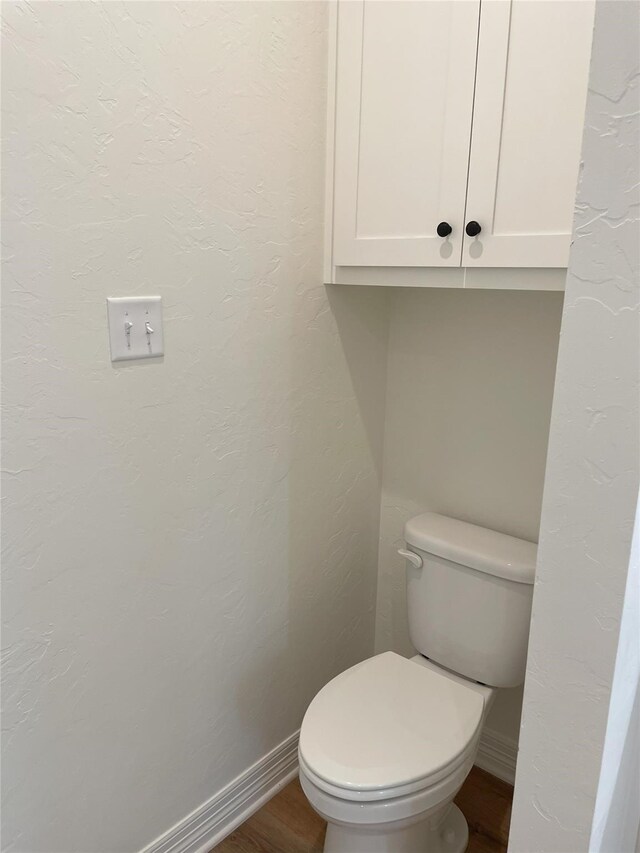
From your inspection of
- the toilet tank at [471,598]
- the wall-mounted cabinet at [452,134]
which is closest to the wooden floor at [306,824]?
the toilet tank at [471,598]

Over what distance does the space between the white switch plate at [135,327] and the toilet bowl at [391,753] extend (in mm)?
832

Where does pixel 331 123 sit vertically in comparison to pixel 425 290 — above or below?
above

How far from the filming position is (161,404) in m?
1.21

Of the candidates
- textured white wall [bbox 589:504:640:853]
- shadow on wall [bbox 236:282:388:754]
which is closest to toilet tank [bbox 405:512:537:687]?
shadow on wall [bbox 236:282:388:754]

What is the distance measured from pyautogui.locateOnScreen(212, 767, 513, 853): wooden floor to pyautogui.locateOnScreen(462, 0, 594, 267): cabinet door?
1.35m

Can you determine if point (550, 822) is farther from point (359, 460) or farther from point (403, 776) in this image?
point (359, 460)

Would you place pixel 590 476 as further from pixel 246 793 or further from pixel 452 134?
pixel 246 793

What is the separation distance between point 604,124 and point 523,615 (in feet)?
3.65

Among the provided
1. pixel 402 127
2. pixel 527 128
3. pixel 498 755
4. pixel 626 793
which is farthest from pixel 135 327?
pixel 498 755

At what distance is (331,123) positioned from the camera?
1423 millimetres

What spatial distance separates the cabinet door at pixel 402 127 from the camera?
1222 mm

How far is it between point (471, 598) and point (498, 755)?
1.83ft

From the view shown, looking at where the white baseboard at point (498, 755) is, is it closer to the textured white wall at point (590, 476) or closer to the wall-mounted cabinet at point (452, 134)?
the textured white wall at point (590, 476)

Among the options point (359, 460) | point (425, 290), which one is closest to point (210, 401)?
point (359, 460)
